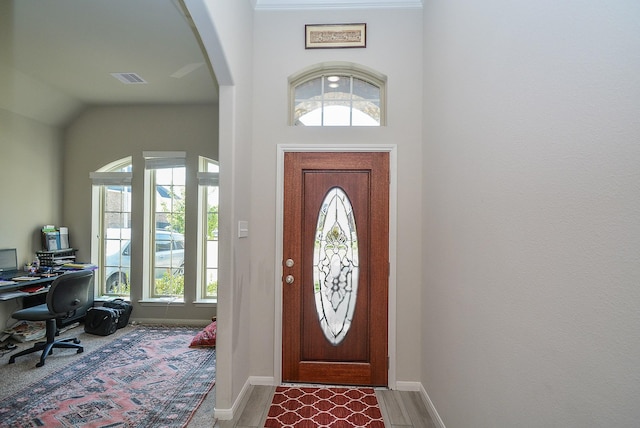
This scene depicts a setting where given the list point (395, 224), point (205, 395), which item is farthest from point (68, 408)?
point (395, 224)

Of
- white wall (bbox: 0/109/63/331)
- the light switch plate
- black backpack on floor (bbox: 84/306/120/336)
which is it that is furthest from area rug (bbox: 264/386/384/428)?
white wall (bbox: 0/109/63/331)

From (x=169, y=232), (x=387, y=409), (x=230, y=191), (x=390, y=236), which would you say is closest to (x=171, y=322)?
(x=169, y=232)

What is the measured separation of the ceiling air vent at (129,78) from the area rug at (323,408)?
377 centimetres

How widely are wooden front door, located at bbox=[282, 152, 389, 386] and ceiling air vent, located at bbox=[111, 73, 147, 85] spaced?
2416 mm

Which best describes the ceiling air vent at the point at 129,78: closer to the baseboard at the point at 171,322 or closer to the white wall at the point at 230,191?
the white wall at the point at 230,191

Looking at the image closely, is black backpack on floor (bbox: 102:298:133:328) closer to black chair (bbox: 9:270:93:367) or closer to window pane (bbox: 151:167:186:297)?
window pane (bbox: 151:167:186:297)

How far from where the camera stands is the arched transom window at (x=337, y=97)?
9.92ft

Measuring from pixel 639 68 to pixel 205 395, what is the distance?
3.14 m

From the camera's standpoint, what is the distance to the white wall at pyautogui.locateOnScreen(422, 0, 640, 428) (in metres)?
0.88

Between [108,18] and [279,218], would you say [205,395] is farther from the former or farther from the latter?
[108,18]

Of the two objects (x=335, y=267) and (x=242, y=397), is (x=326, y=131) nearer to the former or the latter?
(x=335, y=267)

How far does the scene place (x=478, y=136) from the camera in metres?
1.72

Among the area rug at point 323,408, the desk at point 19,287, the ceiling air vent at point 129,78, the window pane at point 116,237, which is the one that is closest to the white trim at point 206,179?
the window pane at point 116,237

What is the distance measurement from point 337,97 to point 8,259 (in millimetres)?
4334
